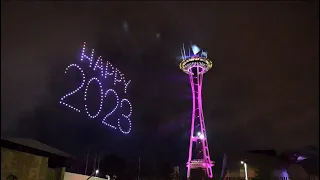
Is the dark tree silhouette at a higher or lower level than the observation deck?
lower

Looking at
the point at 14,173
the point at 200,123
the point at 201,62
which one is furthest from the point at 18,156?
the point at 201,62

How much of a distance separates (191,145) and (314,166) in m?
21.4

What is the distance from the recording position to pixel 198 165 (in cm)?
4406

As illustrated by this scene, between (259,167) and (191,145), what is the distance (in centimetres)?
1264

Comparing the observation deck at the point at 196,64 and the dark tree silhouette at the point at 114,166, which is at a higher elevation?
the observation deck at the point at 196,64

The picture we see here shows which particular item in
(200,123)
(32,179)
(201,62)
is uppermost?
(201,62)

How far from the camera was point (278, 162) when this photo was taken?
52.6 m

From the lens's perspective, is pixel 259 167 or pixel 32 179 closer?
pixel 32 179

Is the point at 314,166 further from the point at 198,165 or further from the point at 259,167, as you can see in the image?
the point at 198,165

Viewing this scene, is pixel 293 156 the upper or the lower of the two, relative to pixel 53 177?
upper

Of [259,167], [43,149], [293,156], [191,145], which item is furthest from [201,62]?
[43,149]

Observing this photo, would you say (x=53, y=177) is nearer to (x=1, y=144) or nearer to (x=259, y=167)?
(x=1, y=144)

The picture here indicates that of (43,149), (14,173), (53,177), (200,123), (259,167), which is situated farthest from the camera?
(259,167)

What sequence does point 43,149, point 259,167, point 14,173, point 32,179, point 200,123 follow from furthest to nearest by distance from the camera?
point 259,167
point 200,123
point 43,149
point 32,179
point 14,173
